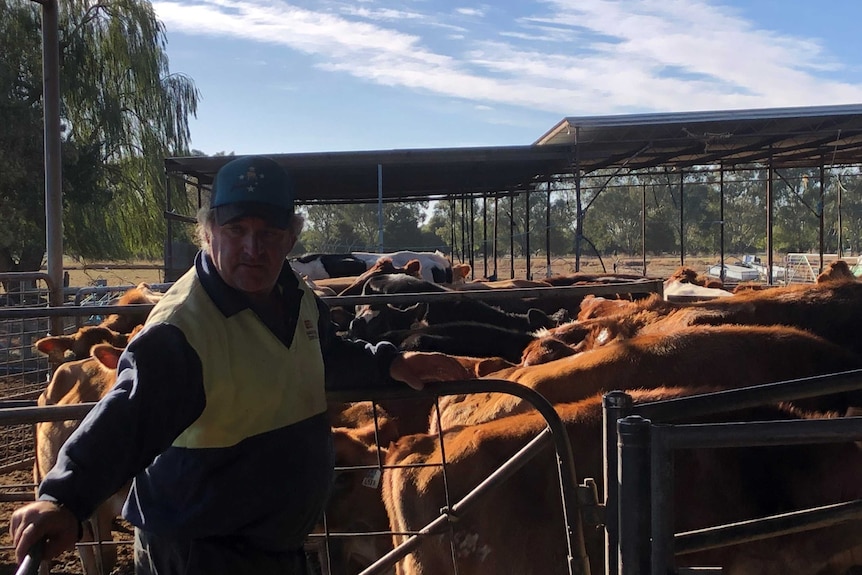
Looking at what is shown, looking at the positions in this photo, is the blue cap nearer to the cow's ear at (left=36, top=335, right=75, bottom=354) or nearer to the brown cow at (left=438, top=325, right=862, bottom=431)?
the brown cow at (left=438, top=325, right=862, bottom=431)

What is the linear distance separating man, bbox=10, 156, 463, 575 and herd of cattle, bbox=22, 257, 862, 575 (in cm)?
64

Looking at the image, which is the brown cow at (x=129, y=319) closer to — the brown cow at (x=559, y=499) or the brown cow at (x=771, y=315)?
the brown cow at (x=771, y=315)

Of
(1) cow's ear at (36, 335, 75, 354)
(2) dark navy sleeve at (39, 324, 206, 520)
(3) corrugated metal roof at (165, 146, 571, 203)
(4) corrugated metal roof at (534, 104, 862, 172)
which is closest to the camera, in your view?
(2) dark navy sleeve at (39, 324, 206, 520)

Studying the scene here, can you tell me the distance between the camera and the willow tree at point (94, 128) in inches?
806

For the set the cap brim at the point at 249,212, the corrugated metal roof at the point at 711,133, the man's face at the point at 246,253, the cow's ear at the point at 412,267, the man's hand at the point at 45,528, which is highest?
the corrugated metal roof at the point at 711,133

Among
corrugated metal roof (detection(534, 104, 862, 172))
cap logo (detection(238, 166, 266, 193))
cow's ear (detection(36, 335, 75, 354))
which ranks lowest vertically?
cow's ear (detection(36, 335, 75, 354))

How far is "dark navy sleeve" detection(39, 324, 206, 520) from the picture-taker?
5.74 ft

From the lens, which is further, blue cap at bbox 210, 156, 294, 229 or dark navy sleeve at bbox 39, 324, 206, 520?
blue cap at bbox 210, 156, 294, 229

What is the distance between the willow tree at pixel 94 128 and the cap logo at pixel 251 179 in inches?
804

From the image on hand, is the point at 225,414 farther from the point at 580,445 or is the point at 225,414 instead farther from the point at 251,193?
the point at 580,445

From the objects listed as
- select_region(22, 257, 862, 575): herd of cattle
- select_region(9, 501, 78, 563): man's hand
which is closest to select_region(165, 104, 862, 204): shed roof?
select_region(22, 257, 862, 575): herd of cattle

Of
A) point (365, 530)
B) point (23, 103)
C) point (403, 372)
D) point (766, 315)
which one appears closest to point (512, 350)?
point (766, 315)

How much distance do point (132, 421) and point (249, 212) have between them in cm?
69

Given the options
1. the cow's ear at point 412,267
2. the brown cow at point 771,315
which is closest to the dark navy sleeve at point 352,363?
the brown cow at point 771,315
